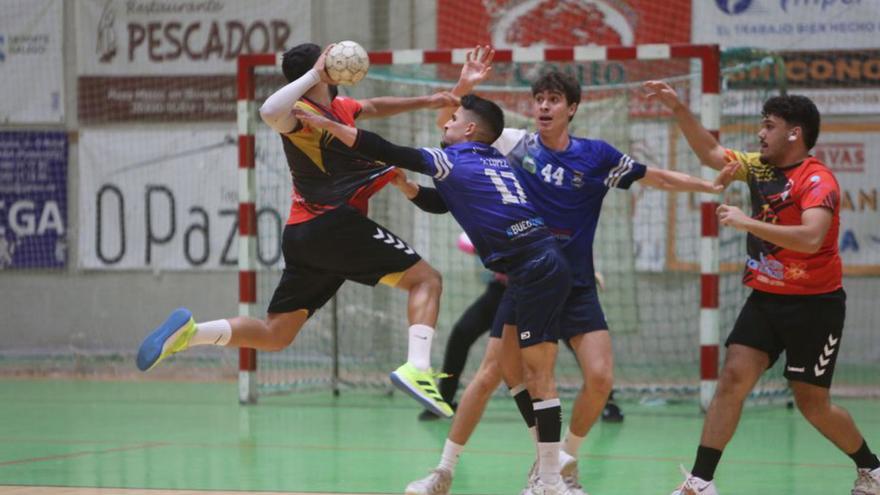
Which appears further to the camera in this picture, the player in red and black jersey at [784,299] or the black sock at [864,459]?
the black sock at [864,459]

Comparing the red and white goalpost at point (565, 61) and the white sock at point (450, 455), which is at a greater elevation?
the red and white goalpost at point (565, 61)

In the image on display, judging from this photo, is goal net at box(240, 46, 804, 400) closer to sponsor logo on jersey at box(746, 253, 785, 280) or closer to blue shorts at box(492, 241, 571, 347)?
sponsor logo on jersey at box(746, 253, 785, 280)

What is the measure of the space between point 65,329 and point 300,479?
898 cm

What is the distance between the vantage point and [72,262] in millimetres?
16281

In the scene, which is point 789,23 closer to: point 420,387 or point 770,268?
point 770,268

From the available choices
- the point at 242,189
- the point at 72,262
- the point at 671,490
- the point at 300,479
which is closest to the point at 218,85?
the point at 72,262

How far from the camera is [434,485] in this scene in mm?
7266

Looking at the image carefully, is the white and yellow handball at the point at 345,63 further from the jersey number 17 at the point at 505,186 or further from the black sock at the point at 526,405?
the black sock at the point at 526,405

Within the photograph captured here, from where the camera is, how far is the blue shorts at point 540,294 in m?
6.84

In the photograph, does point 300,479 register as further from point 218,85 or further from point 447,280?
point 218,85

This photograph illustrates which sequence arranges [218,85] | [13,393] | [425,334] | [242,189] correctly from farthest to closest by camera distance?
[218,85], [13,393], [242,189], [425,334]

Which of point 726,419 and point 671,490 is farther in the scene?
point 671,490

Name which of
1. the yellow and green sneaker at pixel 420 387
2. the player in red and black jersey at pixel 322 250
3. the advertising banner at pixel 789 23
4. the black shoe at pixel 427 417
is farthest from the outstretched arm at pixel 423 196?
the advertising banner at pixel 789 23

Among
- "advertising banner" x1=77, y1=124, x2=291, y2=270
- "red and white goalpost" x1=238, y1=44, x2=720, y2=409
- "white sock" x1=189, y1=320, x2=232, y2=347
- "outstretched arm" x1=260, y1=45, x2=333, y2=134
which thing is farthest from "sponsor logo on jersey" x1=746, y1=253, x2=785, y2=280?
"advertising banner" x1=77, y1=124, x2=291, y2=270
